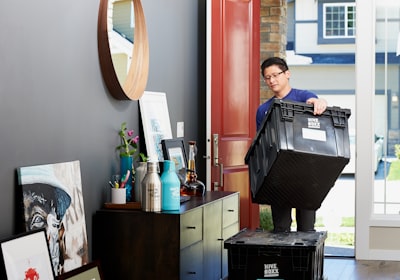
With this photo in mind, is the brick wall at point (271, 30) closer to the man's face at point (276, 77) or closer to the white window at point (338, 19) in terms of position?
the white window at point (338, 19)

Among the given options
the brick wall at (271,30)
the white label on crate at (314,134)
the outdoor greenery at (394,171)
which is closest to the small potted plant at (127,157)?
the white label on crate at (314,134)

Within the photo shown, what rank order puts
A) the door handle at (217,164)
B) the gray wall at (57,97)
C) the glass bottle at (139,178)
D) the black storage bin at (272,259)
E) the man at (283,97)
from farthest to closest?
1. the door handle at (217,164)
2. the man at (283,97)
3. the glass bottle at (139,178)
4. the black storage bin at (272,259)
5. the gray wall at (57,97)

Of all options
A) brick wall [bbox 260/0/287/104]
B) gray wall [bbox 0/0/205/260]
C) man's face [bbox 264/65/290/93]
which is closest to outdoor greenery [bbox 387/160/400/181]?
brick wall [bbox 260/0/287/104]

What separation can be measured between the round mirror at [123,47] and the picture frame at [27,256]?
1181mm

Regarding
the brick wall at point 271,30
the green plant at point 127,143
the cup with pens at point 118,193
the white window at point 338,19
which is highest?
the white window at point 338,19

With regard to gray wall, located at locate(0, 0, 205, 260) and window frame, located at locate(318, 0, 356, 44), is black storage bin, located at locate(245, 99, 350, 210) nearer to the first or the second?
gray wall, located at locate(0, 0, 205, 260)

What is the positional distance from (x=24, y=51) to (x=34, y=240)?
2.51ft

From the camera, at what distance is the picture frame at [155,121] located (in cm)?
450

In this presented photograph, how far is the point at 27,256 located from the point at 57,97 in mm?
809

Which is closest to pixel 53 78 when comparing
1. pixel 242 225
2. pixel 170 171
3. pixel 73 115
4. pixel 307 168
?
pixel 73 115

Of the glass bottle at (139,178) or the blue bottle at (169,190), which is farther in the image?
the glass bottle at (139,178)

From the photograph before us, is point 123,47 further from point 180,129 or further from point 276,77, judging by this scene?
point 180,129

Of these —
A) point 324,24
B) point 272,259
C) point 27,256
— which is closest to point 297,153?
point 272,259

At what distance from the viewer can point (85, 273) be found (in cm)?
321
